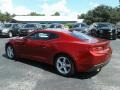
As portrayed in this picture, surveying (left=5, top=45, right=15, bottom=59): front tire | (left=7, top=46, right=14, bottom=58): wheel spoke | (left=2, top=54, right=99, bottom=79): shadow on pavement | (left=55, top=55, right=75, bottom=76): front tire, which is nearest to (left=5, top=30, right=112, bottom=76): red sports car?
(left=55, top=55, right=75, bottom=76): front tire

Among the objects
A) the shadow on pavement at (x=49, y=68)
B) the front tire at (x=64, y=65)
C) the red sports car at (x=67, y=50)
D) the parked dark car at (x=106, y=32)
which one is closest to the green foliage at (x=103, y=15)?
the parked dark car at (x=106, y=32)

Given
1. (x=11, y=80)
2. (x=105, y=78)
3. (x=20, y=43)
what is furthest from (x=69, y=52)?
(x=20, y=43)

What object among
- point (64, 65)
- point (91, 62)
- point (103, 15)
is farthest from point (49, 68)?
point (103, 15)

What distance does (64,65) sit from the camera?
9.02 meters

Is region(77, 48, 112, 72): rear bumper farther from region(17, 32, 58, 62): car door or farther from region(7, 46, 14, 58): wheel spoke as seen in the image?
region(7, 46, 14, 58): wheel spoke

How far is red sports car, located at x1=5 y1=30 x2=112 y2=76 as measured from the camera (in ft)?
27.8

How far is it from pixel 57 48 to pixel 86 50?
1.15 meters

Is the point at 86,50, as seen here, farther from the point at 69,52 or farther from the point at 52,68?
the point at 52,68

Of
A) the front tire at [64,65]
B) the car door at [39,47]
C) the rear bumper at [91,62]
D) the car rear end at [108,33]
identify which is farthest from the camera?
the car rear end at [108,33]

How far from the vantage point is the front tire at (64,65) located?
882 cm

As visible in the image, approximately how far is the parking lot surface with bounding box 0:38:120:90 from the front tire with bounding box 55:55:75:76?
0.20m

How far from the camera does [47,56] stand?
959 cm

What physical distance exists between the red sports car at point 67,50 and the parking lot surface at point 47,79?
322 mm

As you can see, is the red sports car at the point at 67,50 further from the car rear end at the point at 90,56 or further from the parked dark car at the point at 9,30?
the parked dark car at the point at 9,30
